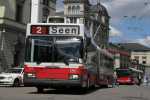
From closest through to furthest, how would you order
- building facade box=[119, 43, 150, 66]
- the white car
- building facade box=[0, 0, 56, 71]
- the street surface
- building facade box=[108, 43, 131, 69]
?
the street surface < the white car < building facade box=[0, 0, 56, 71] < building facade box=[108, 43, 131, 69] < building facade box=[119, 43, 150, 66]

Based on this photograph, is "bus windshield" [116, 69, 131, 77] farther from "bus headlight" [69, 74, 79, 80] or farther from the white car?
"bus headlight" [69, 74, 79, 80]

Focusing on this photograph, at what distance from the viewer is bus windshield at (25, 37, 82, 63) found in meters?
22.4

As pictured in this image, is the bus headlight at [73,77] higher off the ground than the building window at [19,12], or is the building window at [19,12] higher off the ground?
the building window at [19,12]

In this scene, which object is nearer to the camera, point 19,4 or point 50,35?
point 50,35

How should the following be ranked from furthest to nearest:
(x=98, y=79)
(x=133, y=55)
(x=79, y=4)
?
(x=133, y=55) → (x=79, y=4) → (x=98, y=79)

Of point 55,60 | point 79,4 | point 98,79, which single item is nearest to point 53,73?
point 55,60

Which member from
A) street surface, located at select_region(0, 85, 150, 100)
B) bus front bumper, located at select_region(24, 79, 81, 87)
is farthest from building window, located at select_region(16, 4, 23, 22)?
bus front bumper, located at select_region(24, 79, 81, 87)

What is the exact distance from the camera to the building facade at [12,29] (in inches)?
1944

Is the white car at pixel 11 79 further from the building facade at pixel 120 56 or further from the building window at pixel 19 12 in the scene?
the building facade at pixel 120 56

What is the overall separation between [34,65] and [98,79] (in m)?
8.77

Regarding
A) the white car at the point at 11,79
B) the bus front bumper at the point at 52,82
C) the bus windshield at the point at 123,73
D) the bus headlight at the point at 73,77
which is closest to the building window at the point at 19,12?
the bus windshield at the point at 123,73

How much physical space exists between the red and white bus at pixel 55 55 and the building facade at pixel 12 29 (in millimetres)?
26552

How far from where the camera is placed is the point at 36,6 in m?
58.1

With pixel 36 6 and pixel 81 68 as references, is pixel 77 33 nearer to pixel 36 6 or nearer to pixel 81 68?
pixel 81 68
